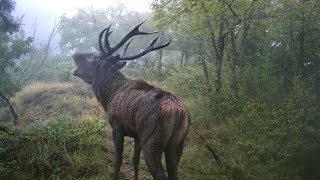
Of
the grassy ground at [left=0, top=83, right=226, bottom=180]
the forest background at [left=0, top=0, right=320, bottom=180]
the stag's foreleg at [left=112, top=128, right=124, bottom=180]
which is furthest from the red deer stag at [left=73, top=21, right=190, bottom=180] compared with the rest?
the forest background at [left=0, top=0, right=320, bottom=180]

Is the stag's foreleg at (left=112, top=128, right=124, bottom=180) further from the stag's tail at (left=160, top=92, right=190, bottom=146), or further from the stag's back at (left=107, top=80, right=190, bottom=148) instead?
the stag's tail at (left=160, top=92, right=190, bottom=146)

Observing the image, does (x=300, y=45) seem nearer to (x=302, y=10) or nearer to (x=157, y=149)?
(x=302, y=10)

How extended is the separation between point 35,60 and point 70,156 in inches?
1010

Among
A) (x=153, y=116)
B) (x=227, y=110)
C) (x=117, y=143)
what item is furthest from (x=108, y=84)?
(x=227, y=110)

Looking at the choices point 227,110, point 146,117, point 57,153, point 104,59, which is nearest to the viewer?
point 146,117

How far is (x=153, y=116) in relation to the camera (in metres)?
4.47

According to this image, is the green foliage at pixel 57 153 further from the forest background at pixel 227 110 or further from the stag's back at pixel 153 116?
the stag's back at pixel 153 116

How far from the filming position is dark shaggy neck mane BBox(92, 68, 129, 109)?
6.43 m

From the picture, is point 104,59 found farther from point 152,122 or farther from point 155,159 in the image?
point 155,159

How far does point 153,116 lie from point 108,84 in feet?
7.54

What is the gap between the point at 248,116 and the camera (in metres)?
6.49

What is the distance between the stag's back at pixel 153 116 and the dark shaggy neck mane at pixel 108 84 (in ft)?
3.19

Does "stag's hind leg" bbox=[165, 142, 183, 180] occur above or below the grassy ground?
above

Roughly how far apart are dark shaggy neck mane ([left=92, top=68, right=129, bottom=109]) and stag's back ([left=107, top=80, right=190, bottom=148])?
972 mm
